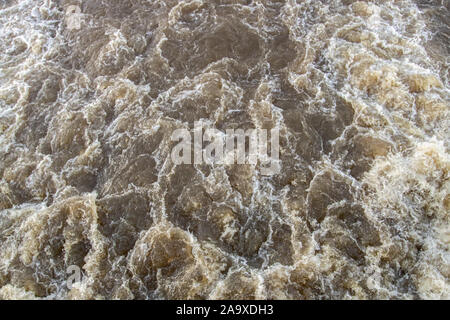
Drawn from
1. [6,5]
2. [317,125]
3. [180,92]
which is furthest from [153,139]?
[6,5]

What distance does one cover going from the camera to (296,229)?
588 cm

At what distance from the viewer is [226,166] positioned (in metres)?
6.63

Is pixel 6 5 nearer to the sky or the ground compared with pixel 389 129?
nearer to the sky

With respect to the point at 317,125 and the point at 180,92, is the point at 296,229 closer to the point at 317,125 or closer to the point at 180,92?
the point at 317,125

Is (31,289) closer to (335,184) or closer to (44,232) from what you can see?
(44,232)

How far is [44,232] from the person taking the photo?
5.95 metres

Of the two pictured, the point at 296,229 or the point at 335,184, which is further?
the point at 335,184

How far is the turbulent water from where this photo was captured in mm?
5523

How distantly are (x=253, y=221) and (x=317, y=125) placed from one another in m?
2.28

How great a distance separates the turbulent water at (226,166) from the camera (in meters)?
5.52

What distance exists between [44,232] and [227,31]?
18.1 feet
